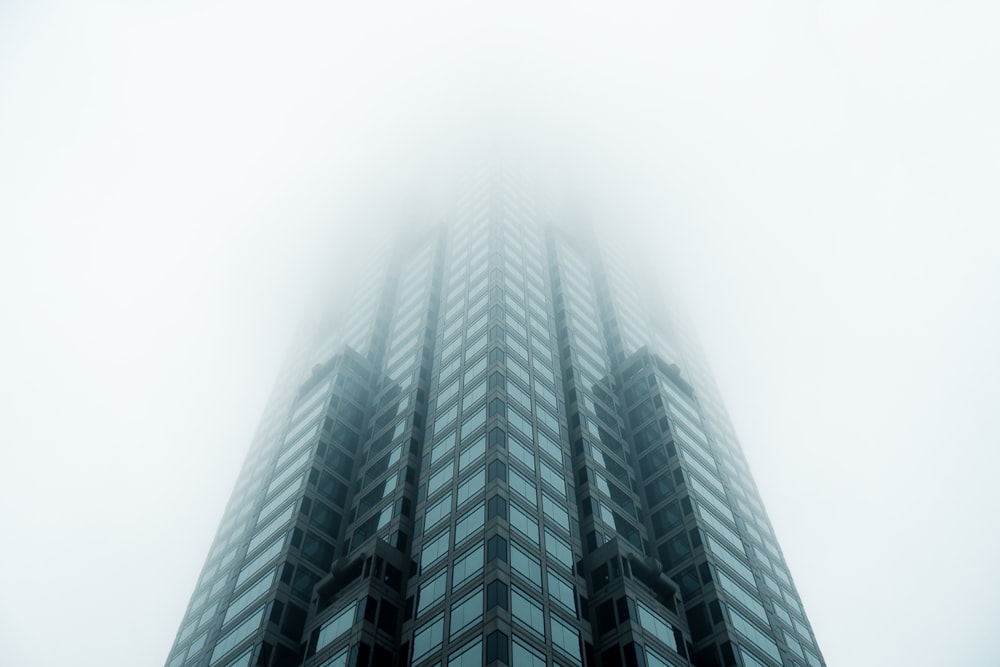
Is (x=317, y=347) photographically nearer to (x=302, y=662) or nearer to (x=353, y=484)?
(x=353, y=484)

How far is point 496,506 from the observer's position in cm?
6369

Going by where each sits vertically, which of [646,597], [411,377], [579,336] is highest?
[579,336]

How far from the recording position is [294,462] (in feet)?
290

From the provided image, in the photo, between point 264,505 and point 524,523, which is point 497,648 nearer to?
point 524,523

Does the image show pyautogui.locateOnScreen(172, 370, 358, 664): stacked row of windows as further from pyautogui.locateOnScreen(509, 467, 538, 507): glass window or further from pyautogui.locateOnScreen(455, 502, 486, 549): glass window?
pyautogui.locateOnScreen(509, 467, 538, 507): glass window

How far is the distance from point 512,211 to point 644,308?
80.5 ft

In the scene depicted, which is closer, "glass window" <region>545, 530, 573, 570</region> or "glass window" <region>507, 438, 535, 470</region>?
"glass window" <region>545, 530, 573, 570</region>

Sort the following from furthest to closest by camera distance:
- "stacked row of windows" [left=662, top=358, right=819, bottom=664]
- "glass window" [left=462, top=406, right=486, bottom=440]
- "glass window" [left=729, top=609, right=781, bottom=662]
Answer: "stacked row of windows" [left=662, top=358, right=819, bottom=664]
"glass window" [left=462, top=406, right=486, bottom=440]
"glass window" [left=729, top=609, right=781, bottom=662]

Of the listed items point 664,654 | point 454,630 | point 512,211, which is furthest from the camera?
point 512,211

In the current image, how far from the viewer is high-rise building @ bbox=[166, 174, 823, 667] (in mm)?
59938

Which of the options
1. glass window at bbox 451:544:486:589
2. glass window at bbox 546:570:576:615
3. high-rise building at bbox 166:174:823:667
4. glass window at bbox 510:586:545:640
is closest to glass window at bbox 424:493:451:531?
high-rise building at bbox 166:174:823:667

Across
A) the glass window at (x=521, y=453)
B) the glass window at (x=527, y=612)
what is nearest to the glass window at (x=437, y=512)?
the glass window at (x=521, y=453)

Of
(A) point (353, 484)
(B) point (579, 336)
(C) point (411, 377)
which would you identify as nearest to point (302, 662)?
(A) point (353, 484)

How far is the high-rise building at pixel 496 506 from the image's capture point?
197ft
